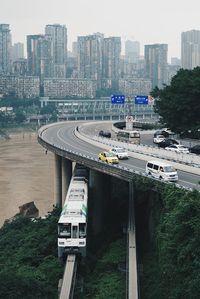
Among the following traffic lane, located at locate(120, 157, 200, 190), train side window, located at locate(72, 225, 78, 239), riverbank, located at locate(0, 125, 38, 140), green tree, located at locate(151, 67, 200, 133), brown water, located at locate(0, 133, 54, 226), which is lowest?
brown water, located at locate(0, 133, 54, 226)

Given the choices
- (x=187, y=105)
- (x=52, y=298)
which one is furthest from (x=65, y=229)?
(x=187, y=105)

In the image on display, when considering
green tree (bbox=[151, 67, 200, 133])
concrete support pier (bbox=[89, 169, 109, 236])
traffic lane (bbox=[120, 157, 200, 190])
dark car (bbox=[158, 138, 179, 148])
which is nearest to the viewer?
traffic lane (bbox=[120, 157, 200, 190])

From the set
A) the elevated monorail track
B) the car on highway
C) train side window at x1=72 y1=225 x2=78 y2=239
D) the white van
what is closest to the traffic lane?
the white van

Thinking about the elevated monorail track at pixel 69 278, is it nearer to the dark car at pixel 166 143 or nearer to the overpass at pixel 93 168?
the overpass at pixel 93 168

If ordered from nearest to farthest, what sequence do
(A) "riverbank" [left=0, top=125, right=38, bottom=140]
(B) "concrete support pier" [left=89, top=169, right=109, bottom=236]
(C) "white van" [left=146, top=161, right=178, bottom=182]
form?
(C) "white van" [left=146, top=161, right=178, bottom=182] → (B) "concrete support pier" [left=89, top=169, right=109, bottom=236] → (A) "riverbank" [left=0, top=125, right=38, bottom=140]

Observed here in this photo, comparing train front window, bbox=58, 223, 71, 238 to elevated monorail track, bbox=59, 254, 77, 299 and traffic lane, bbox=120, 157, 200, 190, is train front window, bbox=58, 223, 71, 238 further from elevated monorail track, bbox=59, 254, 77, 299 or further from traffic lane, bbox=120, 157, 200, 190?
traffic lane, bbox=120, 157, 200, 190

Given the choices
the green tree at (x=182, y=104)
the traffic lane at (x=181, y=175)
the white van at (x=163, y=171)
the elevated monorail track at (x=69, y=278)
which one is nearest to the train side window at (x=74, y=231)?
the elevated monorail track at (x=69, y=278)

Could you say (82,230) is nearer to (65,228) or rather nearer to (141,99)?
(65,228)

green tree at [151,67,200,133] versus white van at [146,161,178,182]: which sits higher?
green tree at [151,67,200,133]

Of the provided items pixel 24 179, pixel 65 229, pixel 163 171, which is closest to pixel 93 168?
pixel 163 171
